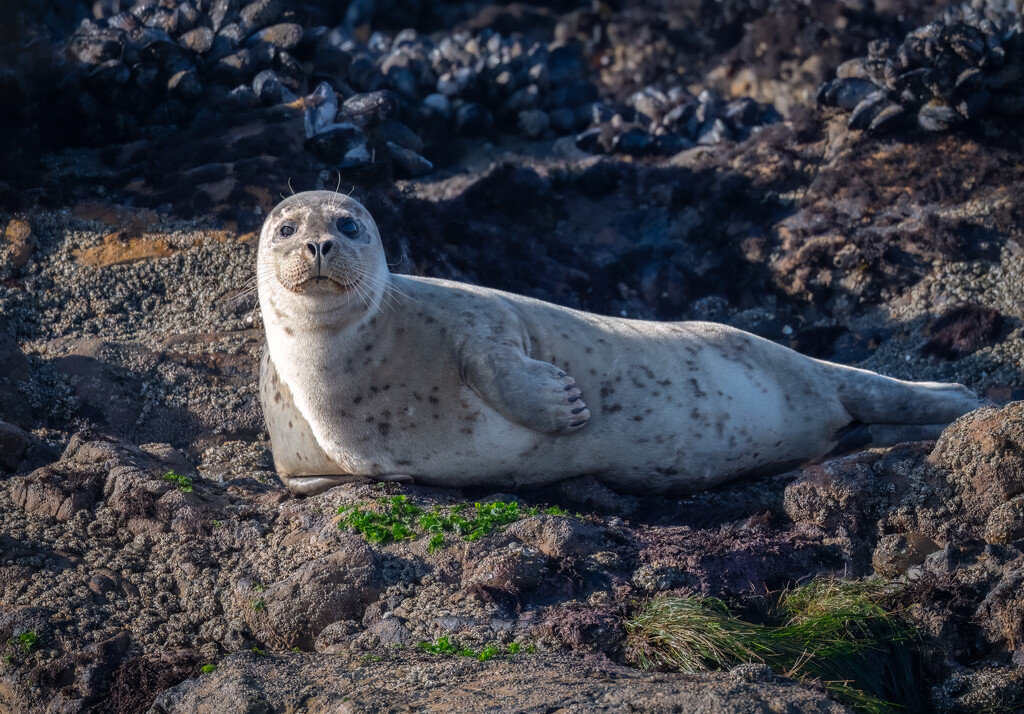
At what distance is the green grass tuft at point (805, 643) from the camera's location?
12.7 feet

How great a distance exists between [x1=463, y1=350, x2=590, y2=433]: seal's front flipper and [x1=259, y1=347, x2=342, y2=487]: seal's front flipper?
2.87ft

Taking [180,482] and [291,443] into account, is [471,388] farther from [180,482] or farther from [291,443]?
[180,482]

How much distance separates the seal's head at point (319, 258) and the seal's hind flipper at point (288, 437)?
48 centimetres

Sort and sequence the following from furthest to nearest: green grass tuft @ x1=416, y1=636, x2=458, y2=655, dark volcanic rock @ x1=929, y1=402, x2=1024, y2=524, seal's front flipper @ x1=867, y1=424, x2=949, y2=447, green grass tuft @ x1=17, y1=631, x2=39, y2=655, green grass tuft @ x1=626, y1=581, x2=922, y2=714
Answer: seal's front flipper @ x1=867, y1=424, x2=949, y2=447 < dark volcanic rock @ x1=929, y1=402, x2=1024, y2=524 < green grass tuft @ x1=17, y1=631, x2=39, y2=655 < green grass tuft @ x1=416, y1=636, x2=458, y2=655 < green grass tuft @ x1=626, y1=581, x2=922, y2=714

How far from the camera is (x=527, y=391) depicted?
5246mm

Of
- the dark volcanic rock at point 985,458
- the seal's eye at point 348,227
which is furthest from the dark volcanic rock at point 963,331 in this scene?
the seal's eye at point 348,227

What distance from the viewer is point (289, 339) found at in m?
5.47

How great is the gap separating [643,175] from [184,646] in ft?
25.8

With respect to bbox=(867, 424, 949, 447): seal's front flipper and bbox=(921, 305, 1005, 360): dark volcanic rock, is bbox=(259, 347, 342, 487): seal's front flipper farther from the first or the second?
bbox=(921, 305, 1005, 360): dark volcanic rock

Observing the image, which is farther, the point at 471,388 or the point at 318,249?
the point at 471,388

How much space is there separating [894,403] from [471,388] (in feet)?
8.55

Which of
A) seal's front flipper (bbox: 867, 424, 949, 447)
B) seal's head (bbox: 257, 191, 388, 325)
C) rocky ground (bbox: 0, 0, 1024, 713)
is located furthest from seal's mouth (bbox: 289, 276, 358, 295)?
seal's front flipper (bbox: 867, 424, 949, 447)

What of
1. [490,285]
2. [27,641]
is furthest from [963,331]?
[27,641]

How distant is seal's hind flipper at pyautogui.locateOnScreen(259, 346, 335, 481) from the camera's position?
5.51 metres
